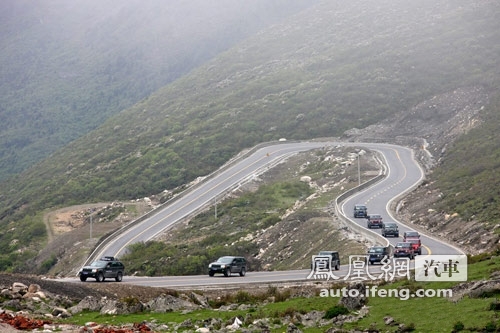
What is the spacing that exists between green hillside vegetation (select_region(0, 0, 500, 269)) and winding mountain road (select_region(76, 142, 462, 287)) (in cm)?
→ 866

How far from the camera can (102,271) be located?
4397 centimetres

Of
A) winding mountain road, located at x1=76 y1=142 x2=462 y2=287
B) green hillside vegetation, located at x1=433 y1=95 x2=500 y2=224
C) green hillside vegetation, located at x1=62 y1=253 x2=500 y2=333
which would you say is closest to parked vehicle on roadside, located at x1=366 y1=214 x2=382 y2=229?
winding mountain road, located at x1=76 y1=142 x2=462 y2=287

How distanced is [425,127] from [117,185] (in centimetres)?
4464

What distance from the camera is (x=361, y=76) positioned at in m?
151

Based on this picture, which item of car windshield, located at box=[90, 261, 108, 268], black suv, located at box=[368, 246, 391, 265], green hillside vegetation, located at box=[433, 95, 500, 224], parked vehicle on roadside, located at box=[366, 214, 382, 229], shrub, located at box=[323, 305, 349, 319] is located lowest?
shrub, located at box=[323, 305, 349, 319]

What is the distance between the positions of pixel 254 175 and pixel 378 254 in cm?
5298

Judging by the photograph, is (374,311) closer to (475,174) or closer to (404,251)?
(404,251)

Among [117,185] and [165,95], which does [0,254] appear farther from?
[165,95]

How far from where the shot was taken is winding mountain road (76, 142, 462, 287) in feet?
232

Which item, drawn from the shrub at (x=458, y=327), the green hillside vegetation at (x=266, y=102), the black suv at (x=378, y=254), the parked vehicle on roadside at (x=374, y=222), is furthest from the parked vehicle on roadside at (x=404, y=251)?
the green hillside vegetation at (x=266, y=102)

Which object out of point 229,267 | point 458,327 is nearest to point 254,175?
point 229,267

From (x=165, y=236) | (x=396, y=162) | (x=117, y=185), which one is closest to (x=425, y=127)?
(x=396, y=162)

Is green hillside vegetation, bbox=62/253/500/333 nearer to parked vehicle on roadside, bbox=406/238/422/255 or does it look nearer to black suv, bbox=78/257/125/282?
black suv, bbox=78/257/125/282

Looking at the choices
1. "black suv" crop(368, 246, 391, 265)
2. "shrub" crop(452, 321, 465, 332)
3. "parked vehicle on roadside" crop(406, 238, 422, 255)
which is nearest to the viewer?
"shrub" crop(452, 321, 465, 332)
